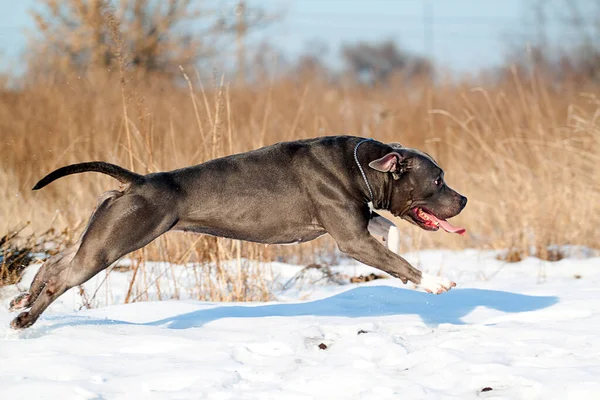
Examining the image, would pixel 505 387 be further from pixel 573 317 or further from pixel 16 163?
pixel 16 163

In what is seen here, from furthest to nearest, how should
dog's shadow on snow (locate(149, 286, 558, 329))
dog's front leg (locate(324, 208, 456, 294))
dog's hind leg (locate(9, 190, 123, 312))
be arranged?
dog's shadow on snow (locate(149, 286, 558, 329)) < dog's front leg (locate(324, 208, 456, 294)) < dog's hind leg (locate(9, 190, 123, 312))

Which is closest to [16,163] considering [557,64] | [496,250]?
[496,250]

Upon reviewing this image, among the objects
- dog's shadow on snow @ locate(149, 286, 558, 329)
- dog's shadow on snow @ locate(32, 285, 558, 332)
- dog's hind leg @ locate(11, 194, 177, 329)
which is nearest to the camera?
dog's hind leg @ locate(11, 194, 177, 329)


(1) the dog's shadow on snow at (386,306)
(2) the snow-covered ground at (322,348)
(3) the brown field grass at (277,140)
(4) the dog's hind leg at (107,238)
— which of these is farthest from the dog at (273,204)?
(3) the brown field grass at (277,140)

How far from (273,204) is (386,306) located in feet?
4.45

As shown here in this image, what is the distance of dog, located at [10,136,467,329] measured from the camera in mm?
4840

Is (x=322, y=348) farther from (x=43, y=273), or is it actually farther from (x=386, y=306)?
(x=43, y=273)

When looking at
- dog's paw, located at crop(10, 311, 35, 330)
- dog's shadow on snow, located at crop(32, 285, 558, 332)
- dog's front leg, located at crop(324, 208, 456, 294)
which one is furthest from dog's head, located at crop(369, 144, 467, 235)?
dog's paw, located at crop(10, 311, 35, 330)

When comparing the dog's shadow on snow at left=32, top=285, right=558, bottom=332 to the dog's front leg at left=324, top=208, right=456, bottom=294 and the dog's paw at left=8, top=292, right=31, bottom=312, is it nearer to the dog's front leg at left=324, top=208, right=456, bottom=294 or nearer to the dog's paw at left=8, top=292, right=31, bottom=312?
the dog's paw at left=8, top=292, right=31, bottom=312

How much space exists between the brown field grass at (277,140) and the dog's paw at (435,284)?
197cm

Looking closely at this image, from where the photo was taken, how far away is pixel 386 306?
6.12 meters

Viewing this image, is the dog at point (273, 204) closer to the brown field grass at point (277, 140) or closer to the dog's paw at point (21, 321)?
the dog's paw at point (21, 321)

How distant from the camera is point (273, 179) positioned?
17.5 ft

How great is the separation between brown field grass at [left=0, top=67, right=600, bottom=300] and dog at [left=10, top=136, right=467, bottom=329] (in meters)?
1.24
